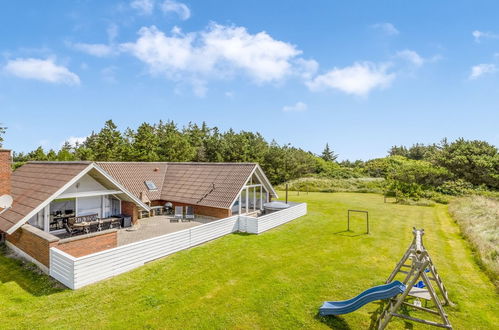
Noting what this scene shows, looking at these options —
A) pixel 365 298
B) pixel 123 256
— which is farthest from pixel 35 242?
pixel 365 298

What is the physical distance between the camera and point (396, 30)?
1477cm

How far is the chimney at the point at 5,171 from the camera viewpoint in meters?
12.2

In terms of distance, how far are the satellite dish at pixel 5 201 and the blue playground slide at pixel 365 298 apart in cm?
1382

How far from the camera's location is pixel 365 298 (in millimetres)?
6621

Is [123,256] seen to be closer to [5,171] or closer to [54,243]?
[54,243]

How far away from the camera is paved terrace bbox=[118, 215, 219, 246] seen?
12953mm

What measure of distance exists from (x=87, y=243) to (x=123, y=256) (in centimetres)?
170

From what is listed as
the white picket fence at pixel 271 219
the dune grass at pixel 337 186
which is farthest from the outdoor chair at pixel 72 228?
the dune grass at pixel 337 186

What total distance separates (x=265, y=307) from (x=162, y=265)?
479 cm

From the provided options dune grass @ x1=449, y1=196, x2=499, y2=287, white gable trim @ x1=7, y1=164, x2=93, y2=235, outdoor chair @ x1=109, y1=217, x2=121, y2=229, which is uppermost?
white gable trim @ x1=7, y1=164, x2=93, y2=235

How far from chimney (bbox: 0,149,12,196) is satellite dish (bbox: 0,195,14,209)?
66 centimetres

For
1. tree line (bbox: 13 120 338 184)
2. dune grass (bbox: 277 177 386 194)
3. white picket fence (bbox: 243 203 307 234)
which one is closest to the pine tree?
tree line (bbox: 13 120 338 184)

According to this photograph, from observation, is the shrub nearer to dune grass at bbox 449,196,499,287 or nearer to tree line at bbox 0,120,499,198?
tree line at bbox 0,120,499,198

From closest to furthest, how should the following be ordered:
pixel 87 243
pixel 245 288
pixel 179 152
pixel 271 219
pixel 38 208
→ pixel 245 288
pixel 87 243
pixel 38 208
pixel 271 219
pixel 179 152
